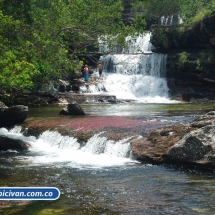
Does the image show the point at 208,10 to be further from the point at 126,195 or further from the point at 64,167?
the point at 126,195

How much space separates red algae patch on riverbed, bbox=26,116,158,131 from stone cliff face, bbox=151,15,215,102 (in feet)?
71.0

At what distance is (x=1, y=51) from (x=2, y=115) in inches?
364

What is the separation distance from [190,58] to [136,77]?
22.3ft

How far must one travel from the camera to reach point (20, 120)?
898 inches

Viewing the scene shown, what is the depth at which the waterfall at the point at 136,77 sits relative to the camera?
43.8 m

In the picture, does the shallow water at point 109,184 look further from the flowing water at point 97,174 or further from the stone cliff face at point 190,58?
the stone cliff face at point 190,58

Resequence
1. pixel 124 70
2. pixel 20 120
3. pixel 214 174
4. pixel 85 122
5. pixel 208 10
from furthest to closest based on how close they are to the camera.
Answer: pixel 124 70 < pixel 208 10 < pixel 20 120 < pixel 85 122 < pixel 214 174

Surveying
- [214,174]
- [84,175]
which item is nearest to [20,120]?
[84,175]

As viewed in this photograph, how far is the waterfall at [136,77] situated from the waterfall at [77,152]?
24.2 metres

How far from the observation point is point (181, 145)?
12930 millimetres

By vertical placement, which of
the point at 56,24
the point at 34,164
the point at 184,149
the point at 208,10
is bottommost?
the point at 34,164

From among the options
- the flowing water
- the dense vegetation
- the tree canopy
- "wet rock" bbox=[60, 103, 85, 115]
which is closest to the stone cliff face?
the dense vegetation

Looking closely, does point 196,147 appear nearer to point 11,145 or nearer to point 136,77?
point 11,145

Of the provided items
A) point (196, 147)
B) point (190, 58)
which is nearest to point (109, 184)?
point (196, 147)
